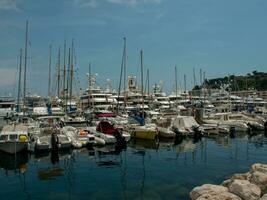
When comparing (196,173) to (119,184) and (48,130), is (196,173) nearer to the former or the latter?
(119,184)

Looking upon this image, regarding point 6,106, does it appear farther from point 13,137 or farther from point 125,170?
point 125,170

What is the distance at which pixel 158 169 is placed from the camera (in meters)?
28.5

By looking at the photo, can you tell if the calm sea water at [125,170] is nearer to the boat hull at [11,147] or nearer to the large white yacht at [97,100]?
the boat hull at [11,147]

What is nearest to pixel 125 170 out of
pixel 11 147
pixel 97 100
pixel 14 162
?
pixel 14 162

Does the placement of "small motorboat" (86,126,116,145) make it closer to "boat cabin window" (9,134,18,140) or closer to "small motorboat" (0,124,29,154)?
"small motorboat" (0,124,29,154)

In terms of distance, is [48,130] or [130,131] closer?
[48,130]

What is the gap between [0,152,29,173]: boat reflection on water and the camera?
29.7 metres

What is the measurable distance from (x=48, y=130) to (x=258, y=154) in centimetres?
2248

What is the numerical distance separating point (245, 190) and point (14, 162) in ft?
75.1

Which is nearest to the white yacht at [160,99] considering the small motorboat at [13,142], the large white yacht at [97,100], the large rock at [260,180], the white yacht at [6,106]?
the large white yacht at [97,100]

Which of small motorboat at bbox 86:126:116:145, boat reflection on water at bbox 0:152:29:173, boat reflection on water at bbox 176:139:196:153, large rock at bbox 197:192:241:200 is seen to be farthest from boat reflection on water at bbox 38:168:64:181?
boat reflection on water at bbox 176:139:196:153

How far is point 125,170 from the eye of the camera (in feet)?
92.7

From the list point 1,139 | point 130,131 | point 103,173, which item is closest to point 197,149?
point 130,131

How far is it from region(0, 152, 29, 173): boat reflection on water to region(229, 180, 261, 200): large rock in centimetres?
1849
